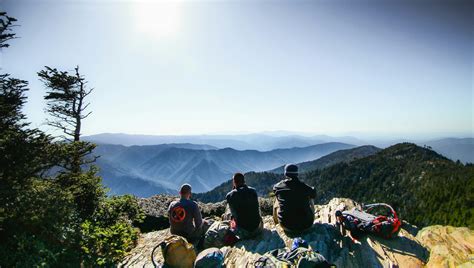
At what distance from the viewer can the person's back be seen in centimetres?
893

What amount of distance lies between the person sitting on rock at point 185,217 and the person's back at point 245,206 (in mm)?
1488

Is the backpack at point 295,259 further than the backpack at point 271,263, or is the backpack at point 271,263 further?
the backpack at point 271,263

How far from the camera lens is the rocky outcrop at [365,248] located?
730 cm

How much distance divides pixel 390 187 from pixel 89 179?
544ft

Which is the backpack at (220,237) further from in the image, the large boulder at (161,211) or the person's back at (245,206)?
the large boulder at (161,211)

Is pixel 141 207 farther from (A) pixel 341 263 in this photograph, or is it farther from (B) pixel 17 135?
(A) pixel 341 263

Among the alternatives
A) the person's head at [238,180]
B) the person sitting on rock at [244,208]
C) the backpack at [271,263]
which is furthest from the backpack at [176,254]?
the person's head at [238,180]

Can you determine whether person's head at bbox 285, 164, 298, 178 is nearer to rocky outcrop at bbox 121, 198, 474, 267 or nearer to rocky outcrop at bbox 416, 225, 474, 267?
rocky outcrop at bbox 121, 198, 474, 267

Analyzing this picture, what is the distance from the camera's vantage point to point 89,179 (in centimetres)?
1409

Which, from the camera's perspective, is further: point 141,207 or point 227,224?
point 141,207

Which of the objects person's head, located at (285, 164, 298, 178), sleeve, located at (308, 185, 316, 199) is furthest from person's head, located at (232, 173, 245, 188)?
sleeve, located at (308, 185, 316, 199)

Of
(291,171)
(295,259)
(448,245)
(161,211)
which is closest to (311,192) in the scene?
(291,171)

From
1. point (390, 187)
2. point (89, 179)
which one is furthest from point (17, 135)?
point (390, 187)

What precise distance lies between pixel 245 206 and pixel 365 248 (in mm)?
3778
